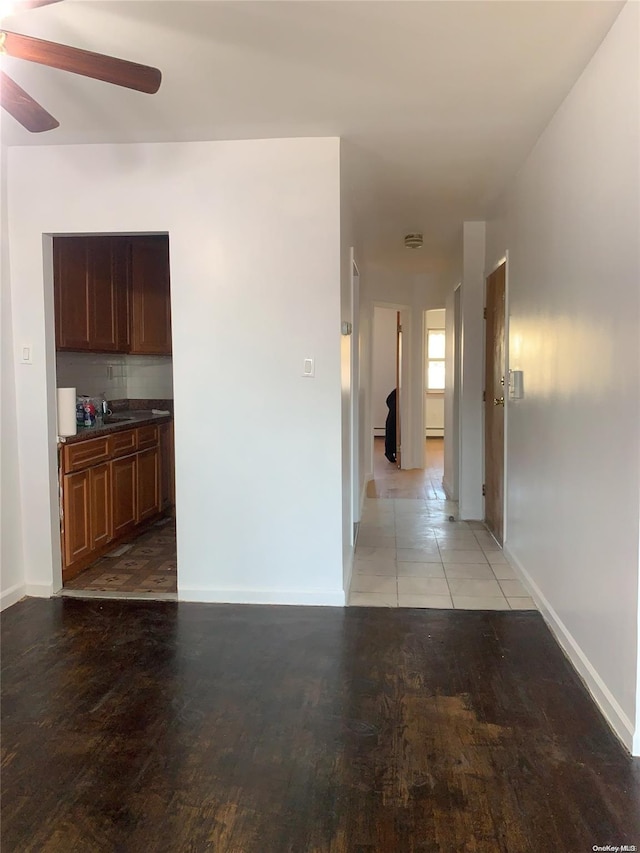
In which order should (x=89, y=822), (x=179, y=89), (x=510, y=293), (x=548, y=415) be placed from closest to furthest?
(x=89, y=822), (x=179, y=89), (x=548, y=415), (x=510, y=293)

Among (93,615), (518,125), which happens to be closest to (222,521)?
(93,615)

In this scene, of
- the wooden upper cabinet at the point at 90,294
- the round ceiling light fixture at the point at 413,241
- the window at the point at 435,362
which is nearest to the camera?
the wooden upper cabinet at the point at 90,294

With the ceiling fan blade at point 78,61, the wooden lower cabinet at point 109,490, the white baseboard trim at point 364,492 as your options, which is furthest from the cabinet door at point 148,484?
the ceiling fan blade at point 78,61

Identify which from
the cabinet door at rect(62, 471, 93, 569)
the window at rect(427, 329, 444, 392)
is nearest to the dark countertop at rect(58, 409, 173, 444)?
the cabinet door at rect(62, 471, 93, 569)

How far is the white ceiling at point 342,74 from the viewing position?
1.96 meters

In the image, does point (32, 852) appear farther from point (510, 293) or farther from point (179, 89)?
point (510, 293)

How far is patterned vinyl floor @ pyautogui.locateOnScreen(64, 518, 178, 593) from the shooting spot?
344cm

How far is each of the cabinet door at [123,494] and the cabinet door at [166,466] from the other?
1.74ft

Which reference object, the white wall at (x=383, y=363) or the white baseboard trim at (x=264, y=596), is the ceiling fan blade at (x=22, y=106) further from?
the white wall at (x=383, y=363)

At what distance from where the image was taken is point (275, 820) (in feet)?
5.50

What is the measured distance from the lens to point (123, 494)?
4.14 metres

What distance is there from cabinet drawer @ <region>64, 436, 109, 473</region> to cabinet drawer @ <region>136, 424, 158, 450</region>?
0.51m

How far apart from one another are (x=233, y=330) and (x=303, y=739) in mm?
1933

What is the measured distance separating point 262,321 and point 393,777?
2.11 metres
